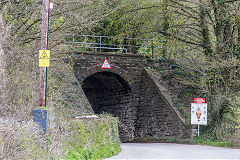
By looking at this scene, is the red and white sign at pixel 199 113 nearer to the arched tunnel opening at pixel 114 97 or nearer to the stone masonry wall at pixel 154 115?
the stone masonry wall at pixel 154 115

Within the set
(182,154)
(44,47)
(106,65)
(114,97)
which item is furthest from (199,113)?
(44,47)

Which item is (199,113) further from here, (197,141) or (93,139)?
(93,139)

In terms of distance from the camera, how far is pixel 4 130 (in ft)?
25.1

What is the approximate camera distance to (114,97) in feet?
97.1

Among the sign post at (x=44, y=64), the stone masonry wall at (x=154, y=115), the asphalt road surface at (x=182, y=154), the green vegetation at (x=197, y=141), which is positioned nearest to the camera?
the sign post at (x=44, y=64)

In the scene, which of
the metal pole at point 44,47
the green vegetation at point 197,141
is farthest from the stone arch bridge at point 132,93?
the metal pole at point 44,47

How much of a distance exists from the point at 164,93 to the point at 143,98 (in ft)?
9.42

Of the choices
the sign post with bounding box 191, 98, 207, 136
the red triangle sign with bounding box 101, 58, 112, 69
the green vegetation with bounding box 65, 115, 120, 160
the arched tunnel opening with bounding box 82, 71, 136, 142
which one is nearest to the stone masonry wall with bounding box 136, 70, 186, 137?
the arched tunnel opening with bounding box 82, 71, 136, 142

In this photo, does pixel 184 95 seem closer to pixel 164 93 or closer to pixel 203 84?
pixel 164 93

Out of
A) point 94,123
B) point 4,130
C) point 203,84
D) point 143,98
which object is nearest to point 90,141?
point 94,123

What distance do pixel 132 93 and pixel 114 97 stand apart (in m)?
→ 2.79

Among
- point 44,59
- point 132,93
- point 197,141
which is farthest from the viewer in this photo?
point 132,93

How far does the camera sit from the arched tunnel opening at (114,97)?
27203 mm

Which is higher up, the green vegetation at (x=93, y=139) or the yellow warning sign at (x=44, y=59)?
the yellow warning sign at (x=44, y=59)
